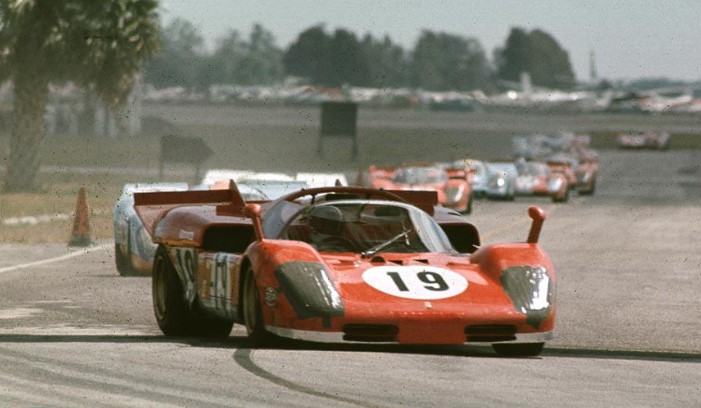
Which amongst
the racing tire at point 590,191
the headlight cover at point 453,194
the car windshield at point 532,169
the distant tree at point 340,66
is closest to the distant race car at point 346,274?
the headlight cover at point 453,194

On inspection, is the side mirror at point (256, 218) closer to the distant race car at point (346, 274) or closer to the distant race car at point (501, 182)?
the distant race car at point (346, 274)

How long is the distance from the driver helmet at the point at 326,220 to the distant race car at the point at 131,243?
7.14m

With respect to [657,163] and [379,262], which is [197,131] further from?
[379,262]

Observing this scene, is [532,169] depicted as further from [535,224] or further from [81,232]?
[535,224]

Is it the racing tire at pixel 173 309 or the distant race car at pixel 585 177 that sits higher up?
the racing tire at pixel 173 309

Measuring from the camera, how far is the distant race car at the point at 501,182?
2126 inches

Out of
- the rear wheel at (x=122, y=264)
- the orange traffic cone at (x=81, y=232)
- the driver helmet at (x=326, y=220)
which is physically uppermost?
the driver helmet at (x=326, y=220)

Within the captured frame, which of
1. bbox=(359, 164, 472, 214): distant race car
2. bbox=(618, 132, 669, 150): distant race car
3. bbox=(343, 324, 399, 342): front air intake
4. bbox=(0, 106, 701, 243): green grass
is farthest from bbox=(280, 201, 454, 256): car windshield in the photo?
bbox=(618, 132, 669, 150): distant race car

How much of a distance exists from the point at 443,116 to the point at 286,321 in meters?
148

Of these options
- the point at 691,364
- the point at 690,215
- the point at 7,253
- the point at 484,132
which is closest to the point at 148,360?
the point at 691,364

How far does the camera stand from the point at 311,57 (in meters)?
191

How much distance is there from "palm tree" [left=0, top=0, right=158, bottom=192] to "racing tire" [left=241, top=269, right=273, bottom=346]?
1236 inches

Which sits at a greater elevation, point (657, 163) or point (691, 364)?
point (691, 364)

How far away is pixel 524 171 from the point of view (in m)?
56.4
